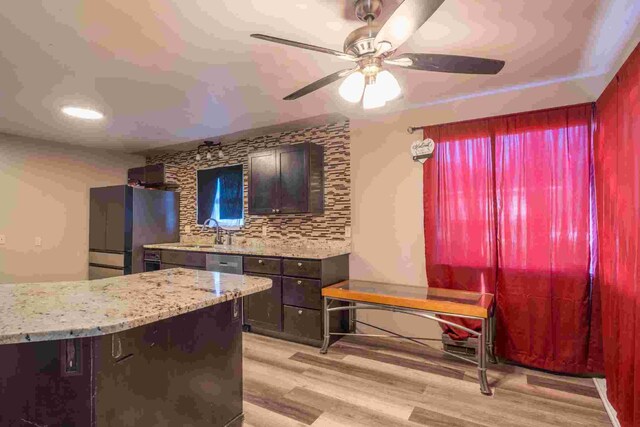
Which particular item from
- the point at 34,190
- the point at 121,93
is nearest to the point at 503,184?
the point at 121,93

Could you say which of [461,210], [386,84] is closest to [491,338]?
Answer: [461,210]

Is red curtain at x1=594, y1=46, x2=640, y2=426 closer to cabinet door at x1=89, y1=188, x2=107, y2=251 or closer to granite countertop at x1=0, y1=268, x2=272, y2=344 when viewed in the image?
granite countertop at x1=0, y1=268, x2=272, y2=344

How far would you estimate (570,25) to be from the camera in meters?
1.81

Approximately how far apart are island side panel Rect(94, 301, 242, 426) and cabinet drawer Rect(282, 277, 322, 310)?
1.36 meters

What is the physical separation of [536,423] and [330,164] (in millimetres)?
2728

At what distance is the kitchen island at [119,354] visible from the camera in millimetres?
1116

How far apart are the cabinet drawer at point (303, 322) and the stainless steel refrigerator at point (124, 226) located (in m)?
2.24

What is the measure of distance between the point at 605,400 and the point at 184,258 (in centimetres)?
397

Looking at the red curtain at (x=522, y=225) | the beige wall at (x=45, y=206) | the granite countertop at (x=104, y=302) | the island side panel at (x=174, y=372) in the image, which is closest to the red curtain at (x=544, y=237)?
the red curtain at (x=522, y=225)

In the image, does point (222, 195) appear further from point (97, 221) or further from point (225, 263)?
point (97, 221)

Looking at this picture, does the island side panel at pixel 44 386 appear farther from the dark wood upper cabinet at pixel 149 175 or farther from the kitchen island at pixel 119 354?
the dark wood upper cabinet at pixel 149 175

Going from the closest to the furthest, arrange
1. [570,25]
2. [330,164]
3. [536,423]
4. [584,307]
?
1. [570,25]
2. [536,423]
3. [584,307]
4. [330,164]

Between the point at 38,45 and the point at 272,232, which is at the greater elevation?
the point at 38,45

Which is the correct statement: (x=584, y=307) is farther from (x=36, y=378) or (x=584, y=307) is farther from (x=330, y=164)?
(x=36, y=378)
